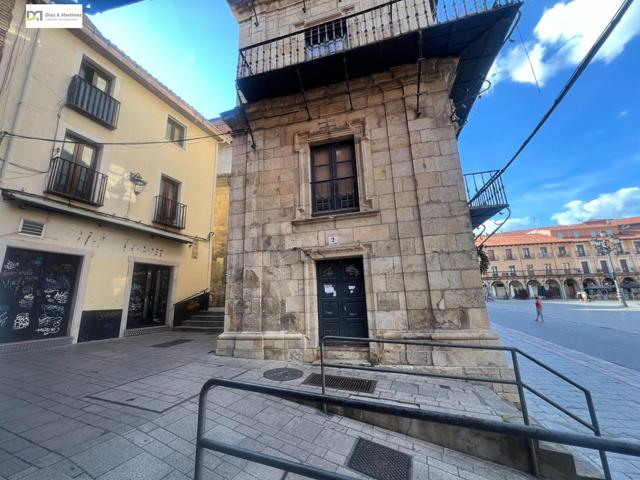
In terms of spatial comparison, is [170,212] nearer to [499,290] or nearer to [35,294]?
[35,294]

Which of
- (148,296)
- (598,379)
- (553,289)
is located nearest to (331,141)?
(598,379)

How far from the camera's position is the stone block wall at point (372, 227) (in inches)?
222

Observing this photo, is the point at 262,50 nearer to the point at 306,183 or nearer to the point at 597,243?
the point at 306,183

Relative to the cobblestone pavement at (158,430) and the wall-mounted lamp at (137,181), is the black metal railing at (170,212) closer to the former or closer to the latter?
the wall-mounted lamp at (137,181)

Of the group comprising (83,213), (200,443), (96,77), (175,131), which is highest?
(96,77)

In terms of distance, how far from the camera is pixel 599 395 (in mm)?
5734

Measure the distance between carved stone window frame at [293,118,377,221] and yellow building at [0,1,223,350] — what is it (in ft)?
23.1

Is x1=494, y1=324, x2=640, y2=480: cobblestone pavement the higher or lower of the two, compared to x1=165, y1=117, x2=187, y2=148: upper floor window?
lower

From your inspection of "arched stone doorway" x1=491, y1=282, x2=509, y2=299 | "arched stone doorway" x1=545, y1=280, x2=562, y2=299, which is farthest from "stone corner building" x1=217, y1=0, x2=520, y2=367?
"arched stone doorway" x1=545, y1=280, x2=562, y2=299

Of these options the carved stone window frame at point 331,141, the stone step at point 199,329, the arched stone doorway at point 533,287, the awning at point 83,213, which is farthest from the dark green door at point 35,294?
the arched stone doorway at point 533,287

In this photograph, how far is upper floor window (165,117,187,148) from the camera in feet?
40.9

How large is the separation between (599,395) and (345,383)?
18.6ft

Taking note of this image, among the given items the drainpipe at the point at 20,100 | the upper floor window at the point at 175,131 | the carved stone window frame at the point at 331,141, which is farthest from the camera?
the upper floor window at the point at 175,131

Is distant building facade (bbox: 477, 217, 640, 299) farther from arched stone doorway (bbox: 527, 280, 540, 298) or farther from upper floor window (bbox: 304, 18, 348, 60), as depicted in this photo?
upper floor window (bbox: 304, 18, 348, 60)
